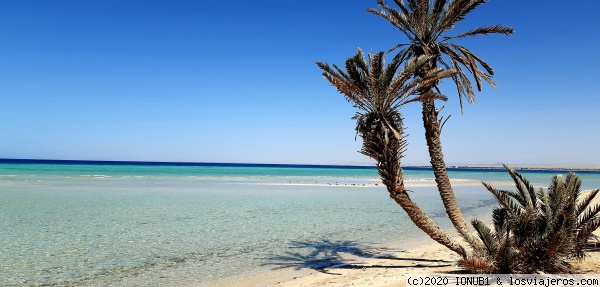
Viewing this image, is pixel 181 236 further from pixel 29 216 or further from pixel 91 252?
pixel 29 216

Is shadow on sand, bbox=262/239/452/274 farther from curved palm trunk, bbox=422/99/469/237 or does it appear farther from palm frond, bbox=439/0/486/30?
palm frond, bbox=439/0/486/30

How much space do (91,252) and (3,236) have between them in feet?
13.7

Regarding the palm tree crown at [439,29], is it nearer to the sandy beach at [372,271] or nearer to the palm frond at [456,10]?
the palm frond at [456,10]

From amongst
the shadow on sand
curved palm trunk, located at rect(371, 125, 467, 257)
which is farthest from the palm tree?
the shadow on sand

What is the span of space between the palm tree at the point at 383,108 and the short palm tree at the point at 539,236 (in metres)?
0.90

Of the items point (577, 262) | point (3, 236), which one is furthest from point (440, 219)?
point (3, 236)

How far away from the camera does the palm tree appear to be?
868 cm

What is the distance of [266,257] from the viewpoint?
10.9 metres

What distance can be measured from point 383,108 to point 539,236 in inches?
167

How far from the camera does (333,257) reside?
1111cm

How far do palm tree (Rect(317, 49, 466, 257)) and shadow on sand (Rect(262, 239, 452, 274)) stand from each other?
1519mm

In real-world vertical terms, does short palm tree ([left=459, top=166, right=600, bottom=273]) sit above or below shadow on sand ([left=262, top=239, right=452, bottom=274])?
above

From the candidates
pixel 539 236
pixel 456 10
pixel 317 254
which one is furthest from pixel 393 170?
pixel 456 10

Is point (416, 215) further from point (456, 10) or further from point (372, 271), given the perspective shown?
point (456, 10)
